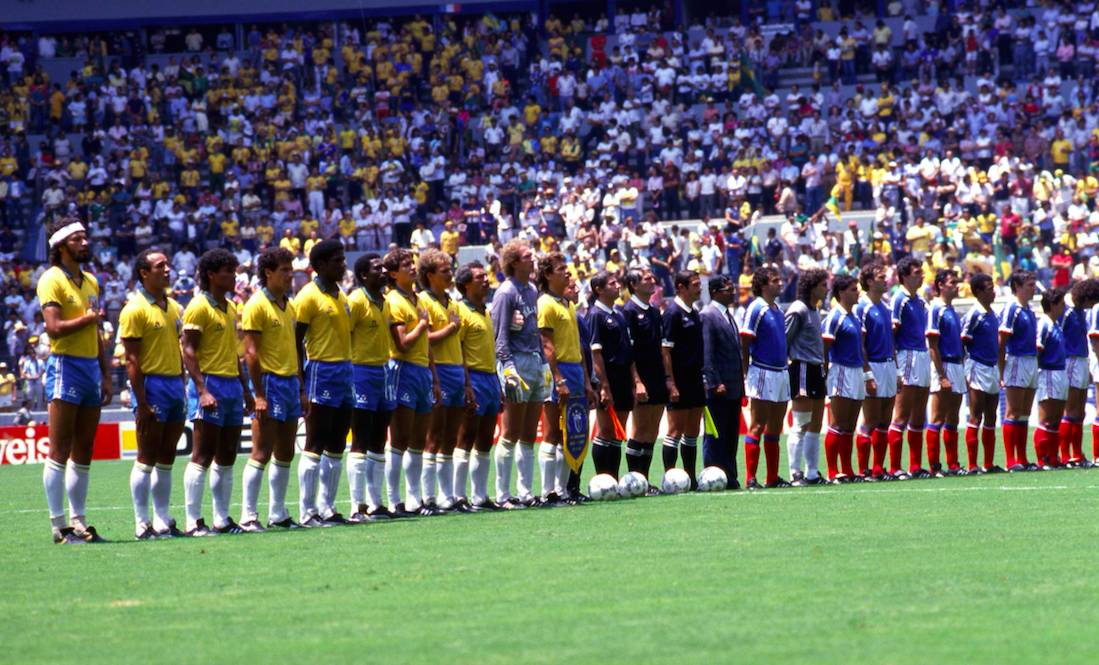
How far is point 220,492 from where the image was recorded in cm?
1338

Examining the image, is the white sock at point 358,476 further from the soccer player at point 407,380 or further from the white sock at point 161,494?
the white sock at point 161,494

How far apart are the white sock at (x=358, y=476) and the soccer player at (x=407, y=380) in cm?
28

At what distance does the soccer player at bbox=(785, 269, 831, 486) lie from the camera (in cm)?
1806

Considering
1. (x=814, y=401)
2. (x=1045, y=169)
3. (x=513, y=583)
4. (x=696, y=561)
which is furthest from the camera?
(x=1045, y=169)

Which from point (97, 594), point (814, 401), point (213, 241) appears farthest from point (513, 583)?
point (213, 241)

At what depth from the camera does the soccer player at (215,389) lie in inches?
518

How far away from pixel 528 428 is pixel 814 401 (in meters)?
4.04

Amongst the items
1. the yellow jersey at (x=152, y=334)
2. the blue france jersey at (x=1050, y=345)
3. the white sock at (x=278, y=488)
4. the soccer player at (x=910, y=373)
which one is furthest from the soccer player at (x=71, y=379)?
the blue france jersey at (x=1050, y=345)

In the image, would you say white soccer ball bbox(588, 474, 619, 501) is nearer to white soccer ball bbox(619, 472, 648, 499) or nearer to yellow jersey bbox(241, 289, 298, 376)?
white soccer ball bbox(619, 472, 648, 499)

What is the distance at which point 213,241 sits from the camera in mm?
42000

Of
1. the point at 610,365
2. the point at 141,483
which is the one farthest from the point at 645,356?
the point at 141,483

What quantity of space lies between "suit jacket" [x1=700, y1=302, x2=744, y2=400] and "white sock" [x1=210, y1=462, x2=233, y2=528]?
562cm

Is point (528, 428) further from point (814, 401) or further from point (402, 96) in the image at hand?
point (402, 96)

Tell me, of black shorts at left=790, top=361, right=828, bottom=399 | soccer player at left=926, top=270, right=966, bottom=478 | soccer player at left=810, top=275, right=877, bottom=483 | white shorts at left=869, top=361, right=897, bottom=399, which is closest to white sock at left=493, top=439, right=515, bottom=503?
black shorts at left=790, top=361, right=828, bottom=399
